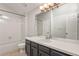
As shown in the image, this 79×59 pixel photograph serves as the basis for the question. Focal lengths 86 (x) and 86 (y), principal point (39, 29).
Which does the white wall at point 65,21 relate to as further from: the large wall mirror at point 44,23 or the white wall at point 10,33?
the white wall at point 10,33

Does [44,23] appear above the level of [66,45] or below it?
above

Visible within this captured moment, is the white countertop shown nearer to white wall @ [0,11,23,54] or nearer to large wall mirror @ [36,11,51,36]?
large wall mirror @ [36,11,51,36]

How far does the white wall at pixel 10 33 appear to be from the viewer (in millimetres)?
2377

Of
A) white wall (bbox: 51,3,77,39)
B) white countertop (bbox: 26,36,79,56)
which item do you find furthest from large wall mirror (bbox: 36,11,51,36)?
white countertop (bbox: 26,36,79,56)

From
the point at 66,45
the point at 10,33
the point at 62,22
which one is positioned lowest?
the point at 66,45

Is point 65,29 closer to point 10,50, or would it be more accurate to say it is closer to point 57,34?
point 57,34

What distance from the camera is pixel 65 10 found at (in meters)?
1.77

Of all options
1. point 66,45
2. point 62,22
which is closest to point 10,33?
point 62,22

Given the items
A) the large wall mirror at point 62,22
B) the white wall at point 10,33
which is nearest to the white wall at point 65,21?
the large wall mirror at point 62,22

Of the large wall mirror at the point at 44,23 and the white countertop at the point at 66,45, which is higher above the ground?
the large wall mirror at the point at 44,23

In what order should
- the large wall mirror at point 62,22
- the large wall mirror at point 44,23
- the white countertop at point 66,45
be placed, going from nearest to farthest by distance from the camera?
the white countertop at point 66,45
the large wall mirror at point 62,22
the large wall mirror at point 44,23

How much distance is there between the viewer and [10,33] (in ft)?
7.98

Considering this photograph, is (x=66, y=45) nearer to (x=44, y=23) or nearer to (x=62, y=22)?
(x=62, y=22)

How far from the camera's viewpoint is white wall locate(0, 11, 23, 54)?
238 centimetres
